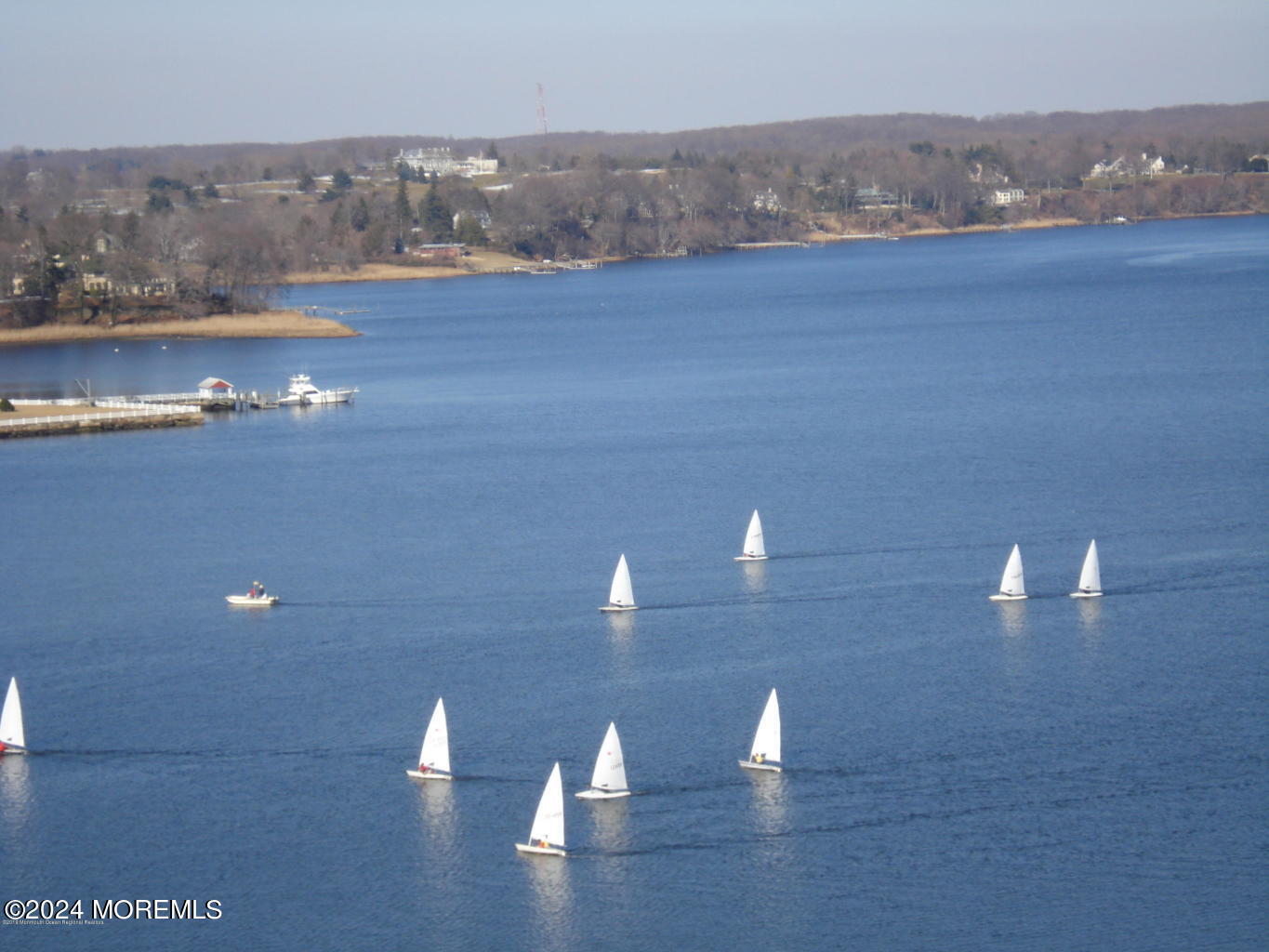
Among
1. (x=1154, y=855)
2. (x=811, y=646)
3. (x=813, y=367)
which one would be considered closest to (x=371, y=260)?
(x=813, y=367)

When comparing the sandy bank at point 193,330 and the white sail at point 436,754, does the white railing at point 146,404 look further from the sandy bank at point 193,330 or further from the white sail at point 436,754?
the white sail at point 436,754

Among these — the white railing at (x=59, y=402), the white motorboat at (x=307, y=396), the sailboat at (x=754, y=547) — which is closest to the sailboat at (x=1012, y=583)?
the sailboat at (x=754, y=547)

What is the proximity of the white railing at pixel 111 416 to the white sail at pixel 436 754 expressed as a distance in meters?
36.8

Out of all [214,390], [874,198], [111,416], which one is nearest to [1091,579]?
[111,416]

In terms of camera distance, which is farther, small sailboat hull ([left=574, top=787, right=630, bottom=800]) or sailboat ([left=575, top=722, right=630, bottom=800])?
small sailboat hull ([left=574, top=787, right=630, bottom=800])

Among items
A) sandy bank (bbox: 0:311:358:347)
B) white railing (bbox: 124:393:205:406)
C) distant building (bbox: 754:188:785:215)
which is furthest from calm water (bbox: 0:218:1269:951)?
distant building (bbox: 754:188:785:215)

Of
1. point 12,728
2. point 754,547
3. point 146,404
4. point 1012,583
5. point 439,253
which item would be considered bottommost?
point 12,728

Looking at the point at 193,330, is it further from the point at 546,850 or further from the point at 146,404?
the point at 546,850

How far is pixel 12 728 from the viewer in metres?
25.8

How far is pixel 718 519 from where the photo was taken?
132 feet

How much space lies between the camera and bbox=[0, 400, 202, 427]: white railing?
57.0 metres

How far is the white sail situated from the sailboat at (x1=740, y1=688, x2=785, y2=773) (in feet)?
14.5

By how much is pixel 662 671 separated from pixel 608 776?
568cm

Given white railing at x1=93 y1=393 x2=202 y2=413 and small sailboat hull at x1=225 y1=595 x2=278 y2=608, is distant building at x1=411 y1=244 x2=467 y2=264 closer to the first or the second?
white railing at x1=93 y1=393 x2=202 y2=413
